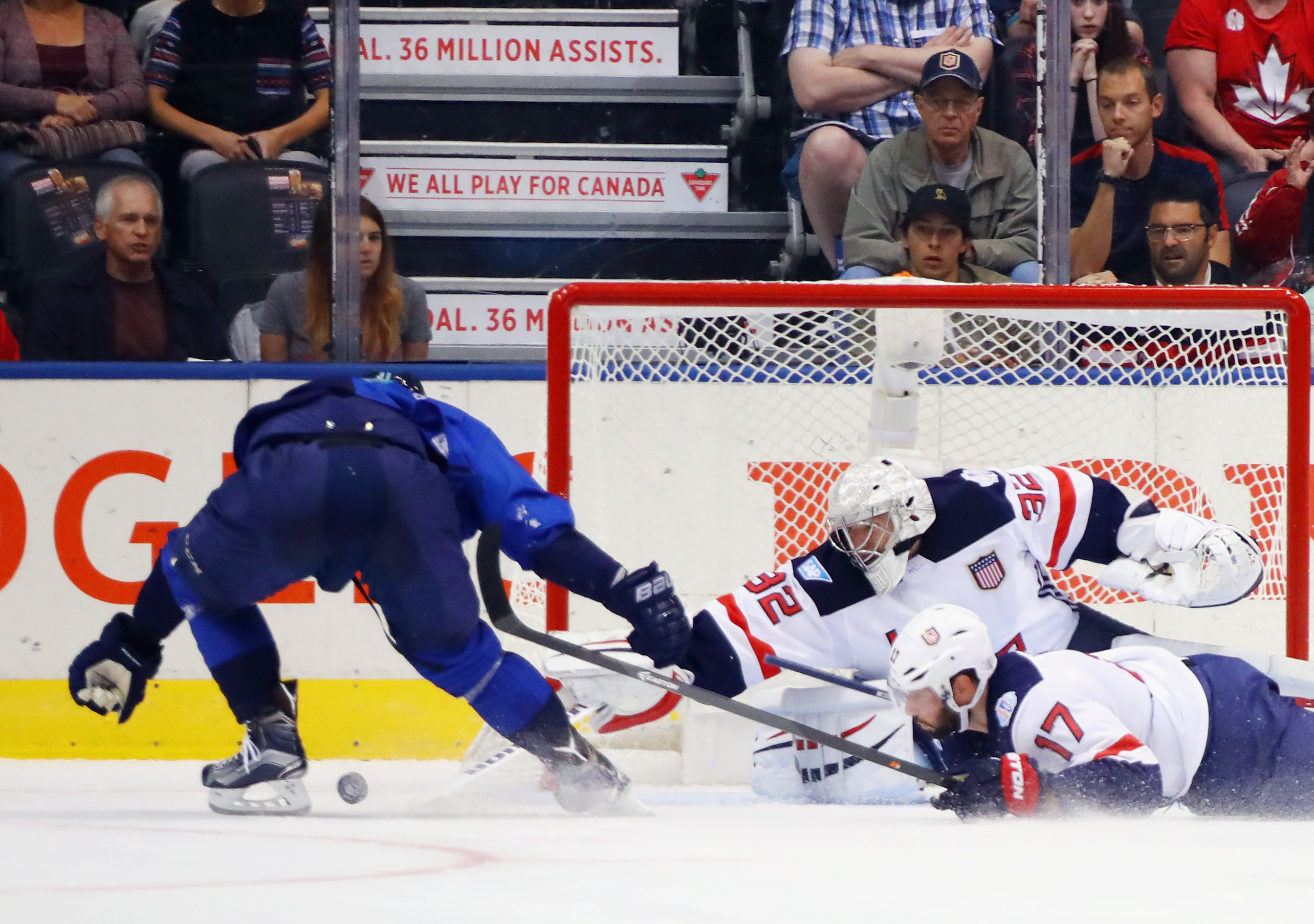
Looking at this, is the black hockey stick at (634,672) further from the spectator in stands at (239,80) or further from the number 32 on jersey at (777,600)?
the spectator in stands at (239,80)

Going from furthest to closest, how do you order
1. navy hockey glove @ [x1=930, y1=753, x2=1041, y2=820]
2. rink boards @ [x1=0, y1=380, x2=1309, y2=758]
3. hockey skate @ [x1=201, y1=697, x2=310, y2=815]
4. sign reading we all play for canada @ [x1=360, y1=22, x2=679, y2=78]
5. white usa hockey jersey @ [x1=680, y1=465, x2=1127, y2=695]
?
sign reading we all play for canada @ [x1=360, y1=22, x2=679, y2=78] → rink boards @ [x1=0, y1=380, x2=1309, y2=758] → white usa hockey jersey @ [x1=680, y1=465, x2=1127, y2=695] → hockey skate @ [x1=201, y1=697, x2=310, y2=815] → navy hockey glove @ [x1=930, y1=753, x2=1041, y2=820]

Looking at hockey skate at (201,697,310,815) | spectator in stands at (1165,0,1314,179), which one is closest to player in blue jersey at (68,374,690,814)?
hockey skate at (201,697,310,815)

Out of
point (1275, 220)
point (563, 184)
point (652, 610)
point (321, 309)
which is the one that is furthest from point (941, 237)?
point (652, 610)

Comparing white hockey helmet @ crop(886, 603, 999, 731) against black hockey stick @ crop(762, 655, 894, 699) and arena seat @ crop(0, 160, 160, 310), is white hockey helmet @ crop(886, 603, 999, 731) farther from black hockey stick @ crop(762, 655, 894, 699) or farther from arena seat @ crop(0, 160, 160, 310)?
arena seat @ crop(0, 160, 160, 310)

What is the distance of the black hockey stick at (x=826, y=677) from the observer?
2.86 metres

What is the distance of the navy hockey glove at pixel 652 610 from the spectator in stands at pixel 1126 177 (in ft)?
5.44

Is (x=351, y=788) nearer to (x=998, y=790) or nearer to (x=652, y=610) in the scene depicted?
(x=652, y=610)

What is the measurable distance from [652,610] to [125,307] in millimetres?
1782

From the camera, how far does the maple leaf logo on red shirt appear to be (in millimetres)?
4020

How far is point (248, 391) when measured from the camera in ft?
11.4

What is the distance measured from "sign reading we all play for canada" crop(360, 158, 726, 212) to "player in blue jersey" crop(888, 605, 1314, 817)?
6.48 ft

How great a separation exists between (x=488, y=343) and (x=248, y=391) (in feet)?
2.15

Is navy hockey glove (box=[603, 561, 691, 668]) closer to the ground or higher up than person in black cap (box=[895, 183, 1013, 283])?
closer to the ground

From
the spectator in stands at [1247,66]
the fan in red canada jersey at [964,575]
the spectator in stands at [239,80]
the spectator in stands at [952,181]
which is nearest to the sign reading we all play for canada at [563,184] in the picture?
the spectator in stands at [239,80]
